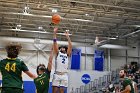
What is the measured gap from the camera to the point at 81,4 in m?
16.8

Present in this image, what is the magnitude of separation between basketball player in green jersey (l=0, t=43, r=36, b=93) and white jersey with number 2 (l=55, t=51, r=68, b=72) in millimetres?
3403

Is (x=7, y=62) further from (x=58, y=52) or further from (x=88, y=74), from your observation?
(x=88, y=74)

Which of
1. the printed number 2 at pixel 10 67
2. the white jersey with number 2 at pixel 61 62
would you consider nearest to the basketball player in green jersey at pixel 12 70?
the printed number 2 at pixel 10 67

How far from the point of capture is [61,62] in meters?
7.89

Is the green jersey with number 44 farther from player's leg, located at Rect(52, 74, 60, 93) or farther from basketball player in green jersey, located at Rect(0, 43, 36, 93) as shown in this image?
player's leg, located at Rect(52, 74, 60, 93)

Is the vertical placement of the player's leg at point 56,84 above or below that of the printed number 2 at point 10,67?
below

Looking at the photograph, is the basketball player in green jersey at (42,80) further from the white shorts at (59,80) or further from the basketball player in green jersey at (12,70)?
the white shorts at (59,80)

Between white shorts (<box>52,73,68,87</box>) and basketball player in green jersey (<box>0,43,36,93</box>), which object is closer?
basketball player in green jersey (<box>0,43,36,93</box>)

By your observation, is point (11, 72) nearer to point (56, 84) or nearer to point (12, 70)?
point (12, 70)

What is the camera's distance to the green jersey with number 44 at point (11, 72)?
4359 mm

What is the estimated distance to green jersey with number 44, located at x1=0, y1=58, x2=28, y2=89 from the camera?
172 inches

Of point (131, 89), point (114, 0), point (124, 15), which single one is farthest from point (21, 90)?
point (124, 15)

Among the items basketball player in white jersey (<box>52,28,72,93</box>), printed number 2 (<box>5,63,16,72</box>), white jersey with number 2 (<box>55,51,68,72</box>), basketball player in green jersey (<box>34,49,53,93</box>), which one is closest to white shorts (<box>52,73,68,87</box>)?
basketball player in white jersey (<box>52,28,72,93</box>)

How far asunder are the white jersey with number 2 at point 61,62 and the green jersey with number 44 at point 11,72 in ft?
11.2
